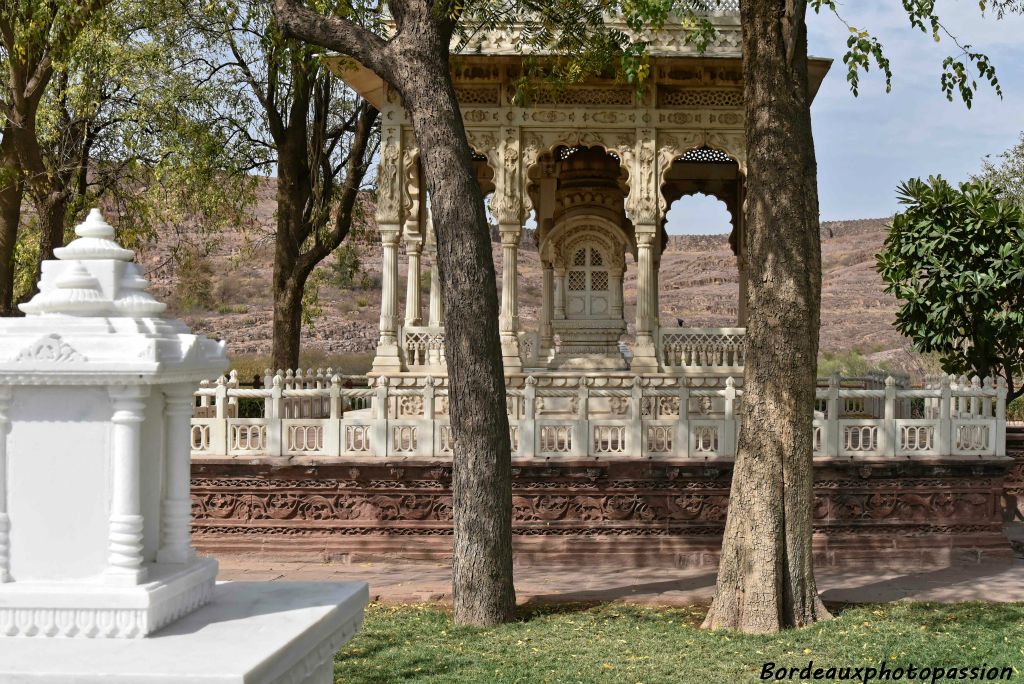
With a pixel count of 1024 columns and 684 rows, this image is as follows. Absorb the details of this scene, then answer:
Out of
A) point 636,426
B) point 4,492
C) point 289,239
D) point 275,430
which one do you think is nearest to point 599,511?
point 636,426

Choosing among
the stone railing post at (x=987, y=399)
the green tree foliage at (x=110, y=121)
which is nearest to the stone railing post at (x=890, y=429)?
the stone railing post at (x=987, y=399)

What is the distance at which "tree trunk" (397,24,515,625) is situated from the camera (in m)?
8.57

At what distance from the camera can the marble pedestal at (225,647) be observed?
10.7 ft

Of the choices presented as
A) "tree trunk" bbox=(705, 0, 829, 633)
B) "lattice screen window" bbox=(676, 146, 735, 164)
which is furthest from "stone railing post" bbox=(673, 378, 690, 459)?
"lattice screen window" bbox=(676, 146, 735, 164)

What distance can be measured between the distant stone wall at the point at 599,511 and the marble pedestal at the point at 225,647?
7402 mm

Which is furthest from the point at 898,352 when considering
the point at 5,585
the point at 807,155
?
the point at 5,585

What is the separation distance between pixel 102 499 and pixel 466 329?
4.92 meters

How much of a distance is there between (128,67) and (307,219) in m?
4.52

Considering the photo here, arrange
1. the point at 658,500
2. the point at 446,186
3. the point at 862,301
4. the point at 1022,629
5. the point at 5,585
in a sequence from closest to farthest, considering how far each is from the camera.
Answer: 1. the point at 5,585
2. the point at 1022,629
3. the point at 446,186
4. the point at 658,500
5. the point at 862,301

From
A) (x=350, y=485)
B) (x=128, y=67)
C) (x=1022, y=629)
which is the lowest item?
(x=1022, y=629)

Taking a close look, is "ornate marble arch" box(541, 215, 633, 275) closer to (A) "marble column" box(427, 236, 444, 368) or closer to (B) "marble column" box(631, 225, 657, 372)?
(A) "marble column" box(427, 236, 444, 368)

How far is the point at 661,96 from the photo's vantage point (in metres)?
14.7

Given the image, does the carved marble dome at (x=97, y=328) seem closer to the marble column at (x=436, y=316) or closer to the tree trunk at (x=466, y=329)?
the tree trunk at (x=466, y=329)

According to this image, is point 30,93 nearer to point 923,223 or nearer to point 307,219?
point 307,219
